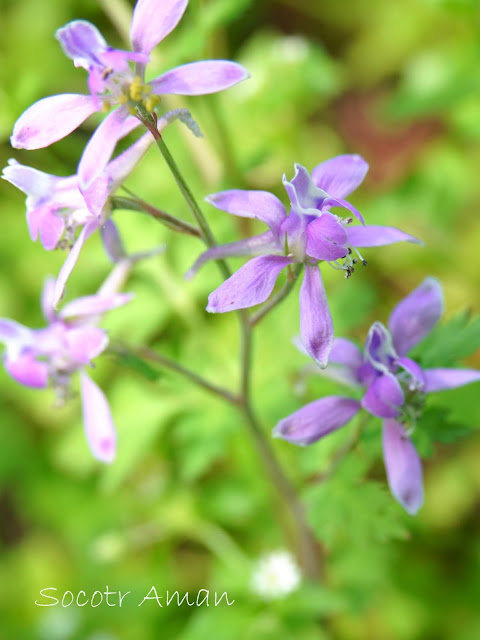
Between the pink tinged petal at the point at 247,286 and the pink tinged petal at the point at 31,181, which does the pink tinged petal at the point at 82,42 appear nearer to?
the pink tinged petal at the point at 31,181

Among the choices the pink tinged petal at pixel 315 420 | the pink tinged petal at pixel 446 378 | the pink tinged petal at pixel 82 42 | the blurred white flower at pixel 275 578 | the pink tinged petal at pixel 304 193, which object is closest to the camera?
the pink tinged petal at pixel 82 42

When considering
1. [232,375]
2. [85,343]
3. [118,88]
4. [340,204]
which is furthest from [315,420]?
[232,375]

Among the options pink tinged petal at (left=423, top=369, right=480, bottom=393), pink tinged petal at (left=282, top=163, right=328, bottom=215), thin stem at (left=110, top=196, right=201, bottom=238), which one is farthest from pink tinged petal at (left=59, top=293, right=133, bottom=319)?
pink tinged petal at (left=423, top=369, right=480, bottom=393)

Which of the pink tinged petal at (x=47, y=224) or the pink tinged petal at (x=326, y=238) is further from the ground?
the pink tinged petal at (x=47, y=224)


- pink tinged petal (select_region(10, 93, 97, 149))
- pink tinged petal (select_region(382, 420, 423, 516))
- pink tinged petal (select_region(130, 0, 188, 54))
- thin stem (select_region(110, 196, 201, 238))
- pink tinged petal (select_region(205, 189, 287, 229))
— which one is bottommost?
pink tinged petal (select_region(382, 420, 423, 516))

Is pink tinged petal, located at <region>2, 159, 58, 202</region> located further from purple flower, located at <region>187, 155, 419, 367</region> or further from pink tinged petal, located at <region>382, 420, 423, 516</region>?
pink tinged petal, located at <region>382, 420, 423, 516</region>

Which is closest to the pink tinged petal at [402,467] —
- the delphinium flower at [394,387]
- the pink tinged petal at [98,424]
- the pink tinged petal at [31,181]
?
the delphinium flower at [394,387]
